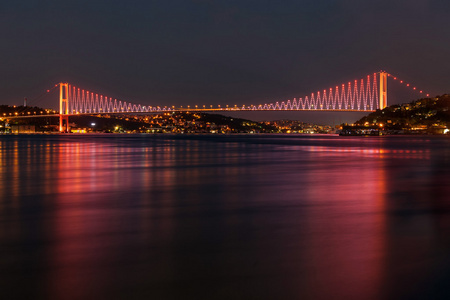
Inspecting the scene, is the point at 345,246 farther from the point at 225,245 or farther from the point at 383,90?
the point at 383,90

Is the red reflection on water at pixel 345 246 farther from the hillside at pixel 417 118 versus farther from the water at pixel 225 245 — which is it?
the hillside at pixel 417 118

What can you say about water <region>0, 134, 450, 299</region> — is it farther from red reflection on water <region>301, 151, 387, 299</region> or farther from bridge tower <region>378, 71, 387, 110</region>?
bridge tower <region>378, 71, 387, 110</region>

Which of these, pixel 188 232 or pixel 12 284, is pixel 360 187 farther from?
pixel 12 284

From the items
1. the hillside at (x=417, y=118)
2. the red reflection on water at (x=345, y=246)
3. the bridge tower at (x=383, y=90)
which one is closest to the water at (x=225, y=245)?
the red reflection on water at (x=345, y=246)

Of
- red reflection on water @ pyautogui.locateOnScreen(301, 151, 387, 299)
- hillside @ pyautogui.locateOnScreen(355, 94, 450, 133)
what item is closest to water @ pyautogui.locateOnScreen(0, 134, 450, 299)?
red reflection on water @ pyautogui.locateOnScreen(301, 151, 387, 299)

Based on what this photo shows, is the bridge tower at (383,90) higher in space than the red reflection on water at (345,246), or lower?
higher

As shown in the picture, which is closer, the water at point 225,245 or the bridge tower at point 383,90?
the water at point 225,245

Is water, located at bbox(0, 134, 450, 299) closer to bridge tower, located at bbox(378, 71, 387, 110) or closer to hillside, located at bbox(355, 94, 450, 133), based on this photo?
bridge tower, located at bbox(378, 71, 387, 110)

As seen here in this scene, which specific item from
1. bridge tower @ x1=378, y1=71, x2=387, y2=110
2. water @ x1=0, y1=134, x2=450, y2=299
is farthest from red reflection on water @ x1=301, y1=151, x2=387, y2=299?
bridge tower @ x1=378, y1=71, x2=387, y2=110

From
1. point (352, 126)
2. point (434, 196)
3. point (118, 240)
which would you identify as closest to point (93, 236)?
point (118, 240)

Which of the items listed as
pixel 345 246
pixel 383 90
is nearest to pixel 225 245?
pixel 345 246

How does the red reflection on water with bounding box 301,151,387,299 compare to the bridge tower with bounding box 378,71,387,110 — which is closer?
the red reflection on water with bounding box 301,151,387,299

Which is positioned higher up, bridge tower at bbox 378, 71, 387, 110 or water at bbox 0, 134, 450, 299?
bridge tower at bbox 378, 71, 387, 110
